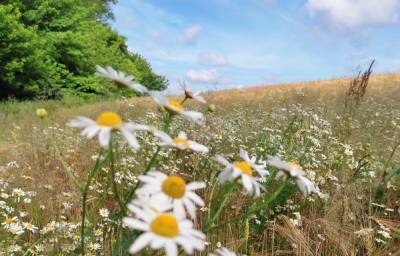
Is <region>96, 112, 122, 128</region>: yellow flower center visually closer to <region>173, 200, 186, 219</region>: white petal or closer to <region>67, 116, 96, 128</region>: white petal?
<region>67, 116, 96, 128</region>: white petal

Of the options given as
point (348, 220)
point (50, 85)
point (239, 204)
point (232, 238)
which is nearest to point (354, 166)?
point (348, 220)

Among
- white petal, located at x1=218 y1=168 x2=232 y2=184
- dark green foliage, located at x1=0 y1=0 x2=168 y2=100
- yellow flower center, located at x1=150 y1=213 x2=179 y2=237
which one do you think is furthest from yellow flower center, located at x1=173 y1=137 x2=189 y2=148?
dark green foliage, located at x1=0 y1=0 x2=168 y2=100

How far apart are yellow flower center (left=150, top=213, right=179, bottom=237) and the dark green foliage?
16149mm

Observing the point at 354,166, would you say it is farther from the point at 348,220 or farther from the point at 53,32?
the point at 53,32

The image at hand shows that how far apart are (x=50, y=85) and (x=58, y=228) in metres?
17.9

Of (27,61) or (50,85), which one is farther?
(50,85)

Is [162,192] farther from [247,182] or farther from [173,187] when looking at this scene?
[247,182]

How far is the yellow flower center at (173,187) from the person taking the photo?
1240 millimetres

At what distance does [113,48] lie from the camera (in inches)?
1098

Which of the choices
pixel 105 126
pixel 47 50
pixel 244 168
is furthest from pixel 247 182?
pixel 47 50

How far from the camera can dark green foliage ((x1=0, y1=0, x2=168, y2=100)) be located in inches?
705

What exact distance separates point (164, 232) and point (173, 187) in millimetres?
189

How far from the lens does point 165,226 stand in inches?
42.5

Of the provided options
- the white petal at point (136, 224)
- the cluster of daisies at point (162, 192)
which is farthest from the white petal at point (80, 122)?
the white petal at point (136, 224)
